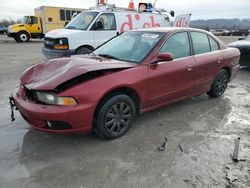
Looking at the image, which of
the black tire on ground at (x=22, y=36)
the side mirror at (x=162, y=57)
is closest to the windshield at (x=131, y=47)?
the side mirror at (x=162, y=57)

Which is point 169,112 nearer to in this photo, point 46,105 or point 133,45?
point 133,45

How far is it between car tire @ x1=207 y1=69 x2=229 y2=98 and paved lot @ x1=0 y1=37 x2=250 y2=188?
97 cm

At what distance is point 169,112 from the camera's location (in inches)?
185

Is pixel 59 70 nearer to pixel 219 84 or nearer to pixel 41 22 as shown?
pixel 219 84

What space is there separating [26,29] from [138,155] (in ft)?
72.2

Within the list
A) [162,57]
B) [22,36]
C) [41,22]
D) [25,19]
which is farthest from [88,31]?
[22,36]

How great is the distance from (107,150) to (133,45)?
1901mm

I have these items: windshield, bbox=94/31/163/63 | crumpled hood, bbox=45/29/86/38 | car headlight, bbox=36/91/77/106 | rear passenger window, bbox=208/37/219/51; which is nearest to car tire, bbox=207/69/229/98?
rear passenger window, bbox=208/37/219/51

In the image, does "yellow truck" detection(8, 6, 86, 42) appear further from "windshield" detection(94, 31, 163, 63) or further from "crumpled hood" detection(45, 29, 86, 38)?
"windshield" detection(94, 31, 163, 63)

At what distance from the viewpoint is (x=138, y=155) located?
322 centimetres

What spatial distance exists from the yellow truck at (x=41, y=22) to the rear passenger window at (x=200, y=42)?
60.1ft

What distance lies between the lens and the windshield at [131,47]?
399 cm

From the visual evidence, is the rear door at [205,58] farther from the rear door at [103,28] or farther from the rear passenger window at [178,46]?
the rear door at [103,28]

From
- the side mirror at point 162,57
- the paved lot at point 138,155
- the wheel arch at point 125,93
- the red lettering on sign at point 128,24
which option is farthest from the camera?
the red lettering on sign at point 128,24
